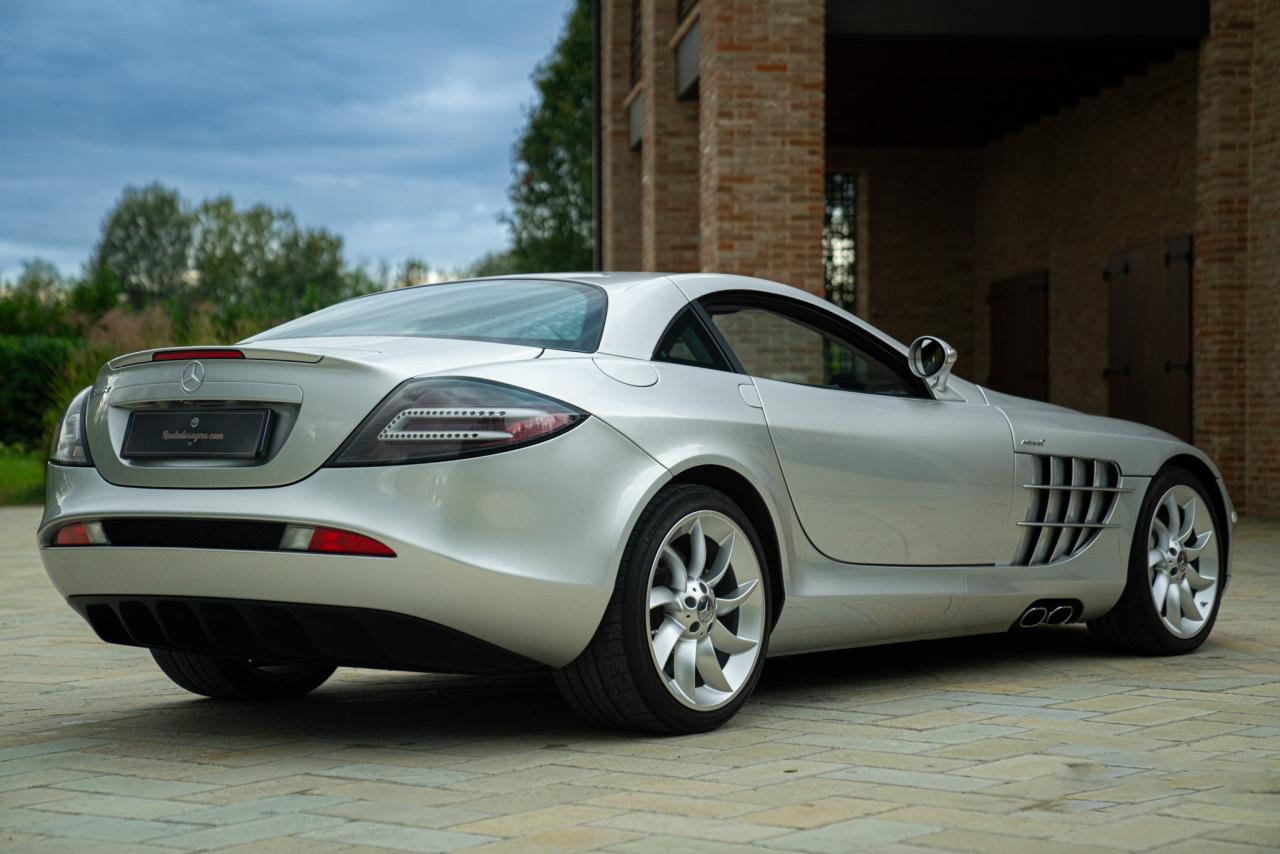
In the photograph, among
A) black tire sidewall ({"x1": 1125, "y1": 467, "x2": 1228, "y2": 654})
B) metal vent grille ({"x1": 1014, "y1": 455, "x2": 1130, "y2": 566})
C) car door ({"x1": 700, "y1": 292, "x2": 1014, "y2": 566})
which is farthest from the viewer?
black tire sidewall ({"x1": 1125, "y1": 467, "x2": 1228, "y2": 654})

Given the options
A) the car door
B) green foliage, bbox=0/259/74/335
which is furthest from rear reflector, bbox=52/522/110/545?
green foliage, bbox=0/259/74/335

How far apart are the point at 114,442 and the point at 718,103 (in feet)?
34.0

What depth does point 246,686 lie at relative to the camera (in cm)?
539

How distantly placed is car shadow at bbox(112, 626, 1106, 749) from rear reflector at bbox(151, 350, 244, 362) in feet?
3.63

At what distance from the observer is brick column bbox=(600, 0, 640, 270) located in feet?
73.5

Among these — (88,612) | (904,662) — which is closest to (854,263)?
(904,662)

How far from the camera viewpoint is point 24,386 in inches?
883

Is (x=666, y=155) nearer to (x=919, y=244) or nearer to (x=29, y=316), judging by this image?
(x=919, y=244)

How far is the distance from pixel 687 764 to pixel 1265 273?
38.3ft

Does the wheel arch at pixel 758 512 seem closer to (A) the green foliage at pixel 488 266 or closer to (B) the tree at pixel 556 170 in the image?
(B) the tree at pixel 556 170

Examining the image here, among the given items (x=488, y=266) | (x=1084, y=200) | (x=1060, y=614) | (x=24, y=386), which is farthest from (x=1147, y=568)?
(x=488, y=266)

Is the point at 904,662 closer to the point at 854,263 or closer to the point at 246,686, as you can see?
the point at 246,686

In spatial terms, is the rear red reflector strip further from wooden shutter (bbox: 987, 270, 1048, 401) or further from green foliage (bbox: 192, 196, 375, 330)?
green foliage (bbox: 192, 196, 375, 330)

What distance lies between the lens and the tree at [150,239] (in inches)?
3312
